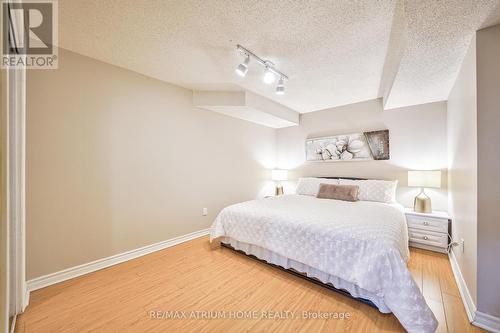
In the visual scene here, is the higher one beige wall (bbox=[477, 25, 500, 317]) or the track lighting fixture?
the track lighting fixture

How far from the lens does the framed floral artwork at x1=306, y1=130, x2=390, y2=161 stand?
3377 mm

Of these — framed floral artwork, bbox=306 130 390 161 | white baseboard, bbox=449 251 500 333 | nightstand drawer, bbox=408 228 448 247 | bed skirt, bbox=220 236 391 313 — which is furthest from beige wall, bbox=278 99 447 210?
bed skirt, bbox=220 236 391 313

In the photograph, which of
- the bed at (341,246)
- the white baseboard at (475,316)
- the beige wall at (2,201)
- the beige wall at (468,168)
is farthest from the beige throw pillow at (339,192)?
the beige wall at (2,201)

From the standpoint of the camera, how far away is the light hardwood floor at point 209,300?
1413 mm

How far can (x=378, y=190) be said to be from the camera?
309 centimetres

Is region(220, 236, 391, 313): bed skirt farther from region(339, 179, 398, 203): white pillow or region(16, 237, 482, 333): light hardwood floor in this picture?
region(339, 179, 398, 203): white pillow

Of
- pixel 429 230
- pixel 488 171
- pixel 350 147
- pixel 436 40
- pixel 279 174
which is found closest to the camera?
pixel 488 171

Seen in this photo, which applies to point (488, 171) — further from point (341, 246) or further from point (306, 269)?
point (306, 269)

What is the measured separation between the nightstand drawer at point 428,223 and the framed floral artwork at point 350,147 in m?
1.10

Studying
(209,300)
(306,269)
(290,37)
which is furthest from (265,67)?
(209,300)

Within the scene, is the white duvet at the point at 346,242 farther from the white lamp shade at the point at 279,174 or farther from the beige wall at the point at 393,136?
the white lamp shade at the point at 279,174

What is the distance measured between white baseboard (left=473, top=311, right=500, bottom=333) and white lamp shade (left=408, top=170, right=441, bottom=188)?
1747mm

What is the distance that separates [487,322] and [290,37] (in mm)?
2645

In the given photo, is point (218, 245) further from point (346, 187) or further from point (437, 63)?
point (437, 63)
